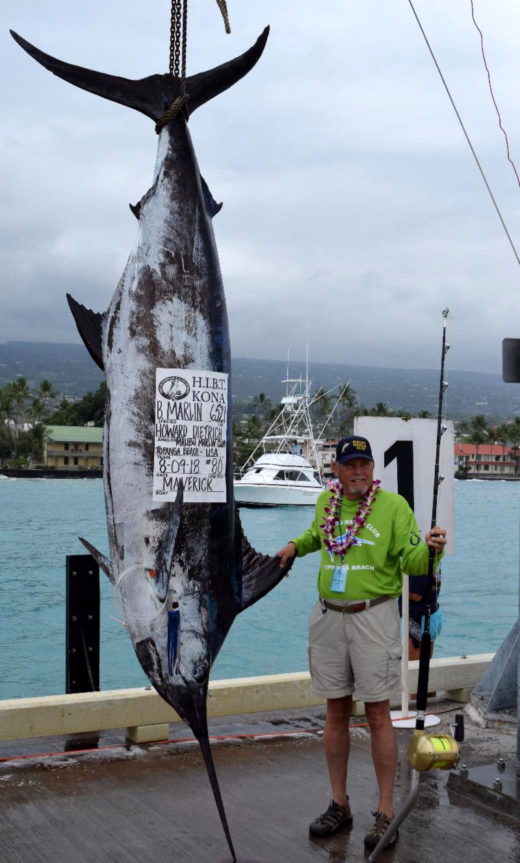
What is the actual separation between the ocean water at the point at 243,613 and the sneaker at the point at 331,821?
0.99 m

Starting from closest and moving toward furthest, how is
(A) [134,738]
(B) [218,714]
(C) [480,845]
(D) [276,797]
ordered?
(C) [480,845] → (D) [276,797] → (A) [134,738] → (B) [218,714]

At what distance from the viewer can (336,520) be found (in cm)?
323

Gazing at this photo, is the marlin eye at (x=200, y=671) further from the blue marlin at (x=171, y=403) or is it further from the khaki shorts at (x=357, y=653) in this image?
the khaki shorts at (x=357, y=653)

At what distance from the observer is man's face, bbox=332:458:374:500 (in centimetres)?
323

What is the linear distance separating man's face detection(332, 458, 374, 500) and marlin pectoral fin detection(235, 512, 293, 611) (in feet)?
1.90

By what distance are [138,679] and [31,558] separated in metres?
14.0

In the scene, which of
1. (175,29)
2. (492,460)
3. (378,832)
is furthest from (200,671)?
(492,460)

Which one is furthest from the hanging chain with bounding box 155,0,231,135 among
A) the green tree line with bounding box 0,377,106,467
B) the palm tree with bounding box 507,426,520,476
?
the palm tree with bounding box 507,426,520,476

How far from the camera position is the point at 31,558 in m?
29.3

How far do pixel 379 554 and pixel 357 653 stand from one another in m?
0.34

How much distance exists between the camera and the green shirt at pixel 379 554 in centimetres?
314

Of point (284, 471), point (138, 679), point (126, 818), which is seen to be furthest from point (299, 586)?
point (126, 818)

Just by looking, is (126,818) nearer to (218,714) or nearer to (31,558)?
(218,714)

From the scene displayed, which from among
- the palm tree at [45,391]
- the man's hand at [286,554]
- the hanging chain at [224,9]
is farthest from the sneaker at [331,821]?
the palm tree at [45,391]
